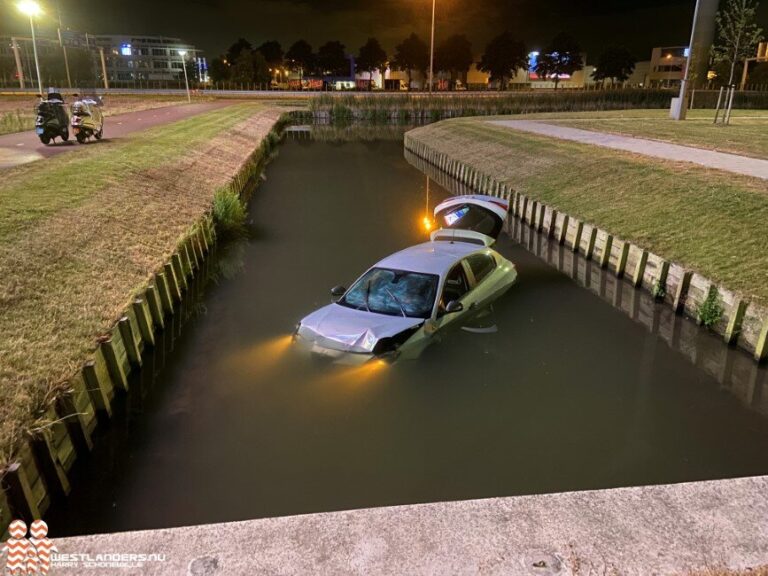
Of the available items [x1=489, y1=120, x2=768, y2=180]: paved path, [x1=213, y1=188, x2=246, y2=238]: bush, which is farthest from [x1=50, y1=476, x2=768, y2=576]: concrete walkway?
[x1=213, y1=188, x2=246, y2=238]: bush

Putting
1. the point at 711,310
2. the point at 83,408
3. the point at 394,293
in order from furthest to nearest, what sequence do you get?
1. the point at 711,310
2. the point at 394,293
3. the point at 83,408

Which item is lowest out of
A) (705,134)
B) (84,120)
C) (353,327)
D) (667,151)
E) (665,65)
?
(353,327)

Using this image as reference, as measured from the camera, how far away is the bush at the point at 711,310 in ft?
34.1

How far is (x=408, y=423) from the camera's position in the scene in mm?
7848

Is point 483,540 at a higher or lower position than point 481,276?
higher

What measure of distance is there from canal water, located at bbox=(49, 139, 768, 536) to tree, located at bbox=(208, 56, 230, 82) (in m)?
126

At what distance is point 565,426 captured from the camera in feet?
25.7

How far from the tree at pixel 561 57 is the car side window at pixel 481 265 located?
13033cm

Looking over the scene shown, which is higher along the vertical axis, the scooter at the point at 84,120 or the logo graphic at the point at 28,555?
the scooter at the point at 84,120

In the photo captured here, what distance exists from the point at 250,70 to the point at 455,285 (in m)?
111

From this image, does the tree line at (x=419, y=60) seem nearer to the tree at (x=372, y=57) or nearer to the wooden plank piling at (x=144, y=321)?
the tree at (x=372, y=57)

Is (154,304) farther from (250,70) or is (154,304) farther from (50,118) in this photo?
(250,70)

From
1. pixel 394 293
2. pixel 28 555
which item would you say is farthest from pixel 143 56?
pixel 28 555

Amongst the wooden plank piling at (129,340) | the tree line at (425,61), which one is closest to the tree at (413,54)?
the tree line at (425,61)
